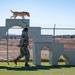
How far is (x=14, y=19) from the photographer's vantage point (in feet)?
58.3

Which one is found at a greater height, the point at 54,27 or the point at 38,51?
the point at 54,27

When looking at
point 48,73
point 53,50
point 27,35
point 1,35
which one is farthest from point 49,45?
point 48,73

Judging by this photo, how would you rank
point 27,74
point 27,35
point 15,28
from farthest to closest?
point 15,28, point 27,35, point 27,74

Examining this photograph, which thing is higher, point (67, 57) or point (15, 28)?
point (15, 28)

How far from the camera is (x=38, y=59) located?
1823 centimetres

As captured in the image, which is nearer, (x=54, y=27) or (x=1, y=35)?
(x=1, y=35)

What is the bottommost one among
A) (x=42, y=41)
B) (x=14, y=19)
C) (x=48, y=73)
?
(x=48, y=73)

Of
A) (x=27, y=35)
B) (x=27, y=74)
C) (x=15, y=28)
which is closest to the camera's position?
(x=27, y=74)

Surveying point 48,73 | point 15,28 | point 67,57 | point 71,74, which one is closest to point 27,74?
point 48,73

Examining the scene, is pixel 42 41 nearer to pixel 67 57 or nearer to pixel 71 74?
pixel 67 57

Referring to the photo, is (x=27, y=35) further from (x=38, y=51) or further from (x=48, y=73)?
(x=48, y=73)

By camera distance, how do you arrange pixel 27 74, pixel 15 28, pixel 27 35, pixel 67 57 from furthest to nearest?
pixel 15 28, pixel 67 57, pixel 27 35, pixel 27 74

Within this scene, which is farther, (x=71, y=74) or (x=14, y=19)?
(x=14, y=19)

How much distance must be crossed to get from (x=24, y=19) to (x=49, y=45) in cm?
205
